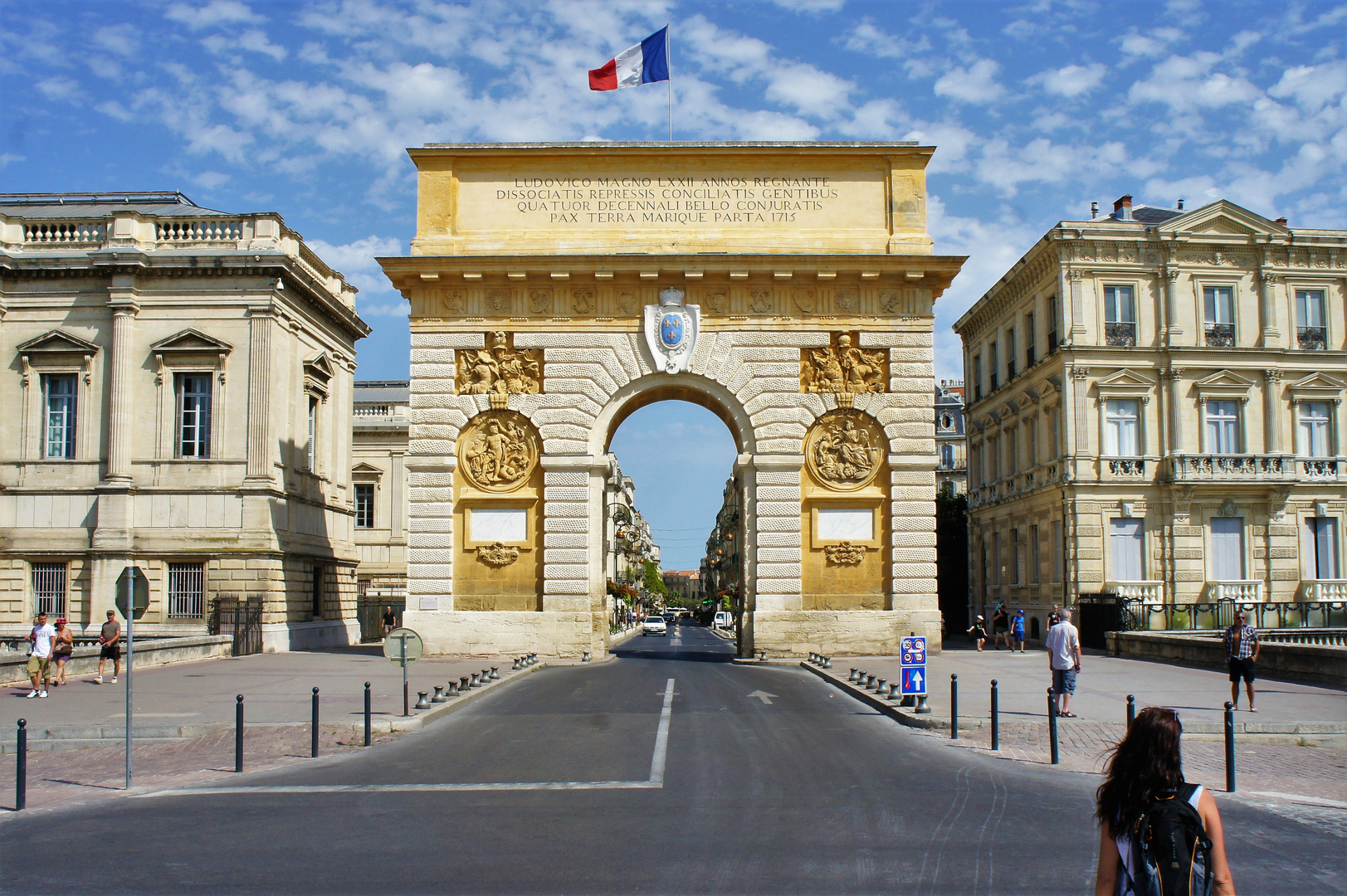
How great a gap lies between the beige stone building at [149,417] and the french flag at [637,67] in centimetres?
1133

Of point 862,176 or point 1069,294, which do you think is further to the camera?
point 1069,294

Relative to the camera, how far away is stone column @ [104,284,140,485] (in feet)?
106

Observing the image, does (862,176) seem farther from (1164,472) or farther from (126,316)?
(126,316)

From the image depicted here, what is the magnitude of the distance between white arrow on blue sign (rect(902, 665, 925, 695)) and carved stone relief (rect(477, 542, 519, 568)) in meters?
13.5

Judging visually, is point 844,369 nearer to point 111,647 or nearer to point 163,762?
point 111,647

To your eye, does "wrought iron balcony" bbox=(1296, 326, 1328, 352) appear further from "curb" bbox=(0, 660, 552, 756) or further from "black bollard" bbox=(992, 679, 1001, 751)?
"curb" bbox=(0, 660, 552, 756)

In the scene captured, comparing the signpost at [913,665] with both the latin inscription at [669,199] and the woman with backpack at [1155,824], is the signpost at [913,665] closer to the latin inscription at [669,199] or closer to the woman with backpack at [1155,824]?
the woman with backpack at [1155,824]

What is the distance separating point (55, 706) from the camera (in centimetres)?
1798

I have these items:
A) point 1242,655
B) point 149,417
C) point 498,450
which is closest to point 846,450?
point 498,450

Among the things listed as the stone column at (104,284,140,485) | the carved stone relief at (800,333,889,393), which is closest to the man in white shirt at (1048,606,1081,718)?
the carved stone relief at (800,333,889,393)

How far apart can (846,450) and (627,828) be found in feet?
63.7

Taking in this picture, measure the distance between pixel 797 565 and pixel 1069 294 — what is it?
1581 centimetres

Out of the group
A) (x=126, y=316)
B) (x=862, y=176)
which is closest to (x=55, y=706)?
(x=126, y=316)

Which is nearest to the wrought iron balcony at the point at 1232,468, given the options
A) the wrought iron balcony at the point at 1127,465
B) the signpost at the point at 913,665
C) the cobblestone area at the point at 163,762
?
the wrought iron balcony at the point at 1127,465
